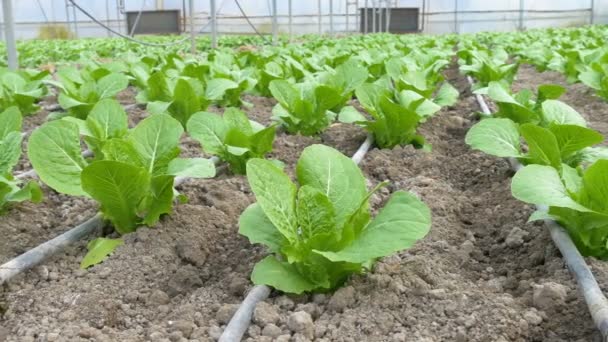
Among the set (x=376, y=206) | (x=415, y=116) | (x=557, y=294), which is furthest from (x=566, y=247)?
(x=415, y=116)

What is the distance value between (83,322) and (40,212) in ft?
2.73

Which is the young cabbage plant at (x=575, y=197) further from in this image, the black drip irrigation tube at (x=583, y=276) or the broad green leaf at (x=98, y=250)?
the broad green leaf at (x=98, y=250)

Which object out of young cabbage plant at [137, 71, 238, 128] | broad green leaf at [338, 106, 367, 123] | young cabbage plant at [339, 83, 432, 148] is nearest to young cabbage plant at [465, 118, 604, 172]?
young cabbage plant at [339, 83, 432, 148]

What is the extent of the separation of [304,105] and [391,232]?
5.69 ft

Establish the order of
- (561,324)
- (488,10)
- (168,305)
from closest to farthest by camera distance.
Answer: (561,324)
(168,305)
(488,10)

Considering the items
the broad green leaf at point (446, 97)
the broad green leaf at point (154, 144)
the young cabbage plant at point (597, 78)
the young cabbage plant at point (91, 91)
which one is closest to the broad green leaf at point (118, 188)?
the broad green leaf at point (154, 144)

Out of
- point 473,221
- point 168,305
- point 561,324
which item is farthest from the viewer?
point 473,221

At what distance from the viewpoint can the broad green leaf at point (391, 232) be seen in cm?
143

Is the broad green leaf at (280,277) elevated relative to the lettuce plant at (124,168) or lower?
lower

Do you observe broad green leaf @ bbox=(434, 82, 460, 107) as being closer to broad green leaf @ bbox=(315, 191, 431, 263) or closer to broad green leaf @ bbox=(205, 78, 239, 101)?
broad green leaf @ bbox=(205, 78, 239, 101)

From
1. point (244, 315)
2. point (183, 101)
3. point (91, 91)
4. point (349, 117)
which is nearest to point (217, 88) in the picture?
point (183, 101)

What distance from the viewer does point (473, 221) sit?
7.13 feet

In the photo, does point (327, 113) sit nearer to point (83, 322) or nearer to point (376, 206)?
point (376, 206)

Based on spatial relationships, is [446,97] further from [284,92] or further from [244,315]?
[244,315]
